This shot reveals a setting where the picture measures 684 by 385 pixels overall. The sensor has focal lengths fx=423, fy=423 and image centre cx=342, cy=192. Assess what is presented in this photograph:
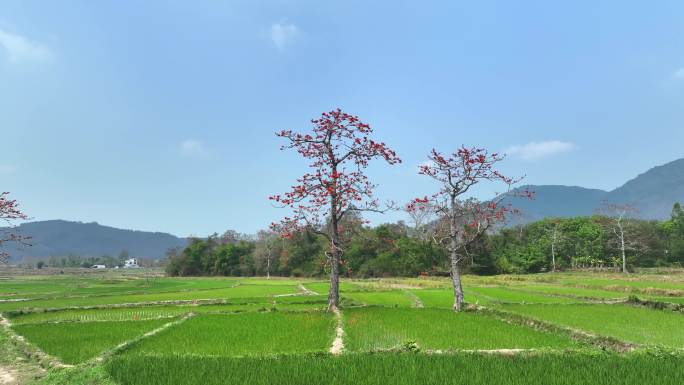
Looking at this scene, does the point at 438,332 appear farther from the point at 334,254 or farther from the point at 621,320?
the point at 621,320

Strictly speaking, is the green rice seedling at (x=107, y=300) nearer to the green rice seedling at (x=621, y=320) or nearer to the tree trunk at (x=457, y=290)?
the tree trunk at (x=457, y=290)

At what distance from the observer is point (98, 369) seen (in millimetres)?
7719

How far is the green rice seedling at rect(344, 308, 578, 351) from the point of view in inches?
429

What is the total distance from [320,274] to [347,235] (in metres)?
44.2

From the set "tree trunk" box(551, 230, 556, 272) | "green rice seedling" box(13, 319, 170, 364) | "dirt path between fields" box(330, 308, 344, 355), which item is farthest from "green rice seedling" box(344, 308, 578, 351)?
"tree trunk" box(551, 230, 556, 272)

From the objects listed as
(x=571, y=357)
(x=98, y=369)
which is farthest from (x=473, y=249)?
(x=98, y=369)

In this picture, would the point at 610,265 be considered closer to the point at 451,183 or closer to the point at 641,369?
the point at 451,183

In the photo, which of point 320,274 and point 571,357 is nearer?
point 571,357

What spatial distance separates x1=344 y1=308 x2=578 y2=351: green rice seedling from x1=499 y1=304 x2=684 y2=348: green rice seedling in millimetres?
1938

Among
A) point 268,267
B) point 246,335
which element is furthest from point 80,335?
point 268,267

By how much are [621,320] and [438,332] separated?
312 inches

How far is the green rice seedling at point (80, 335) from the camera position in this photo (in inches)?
417

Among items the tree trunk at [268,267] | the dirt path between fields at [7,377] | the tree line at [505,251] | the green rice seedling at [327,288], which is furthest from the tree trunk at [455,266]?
the tree trunk at [268,267]

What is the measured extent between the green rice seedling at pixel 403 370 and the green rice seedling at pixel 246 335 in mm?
1622
